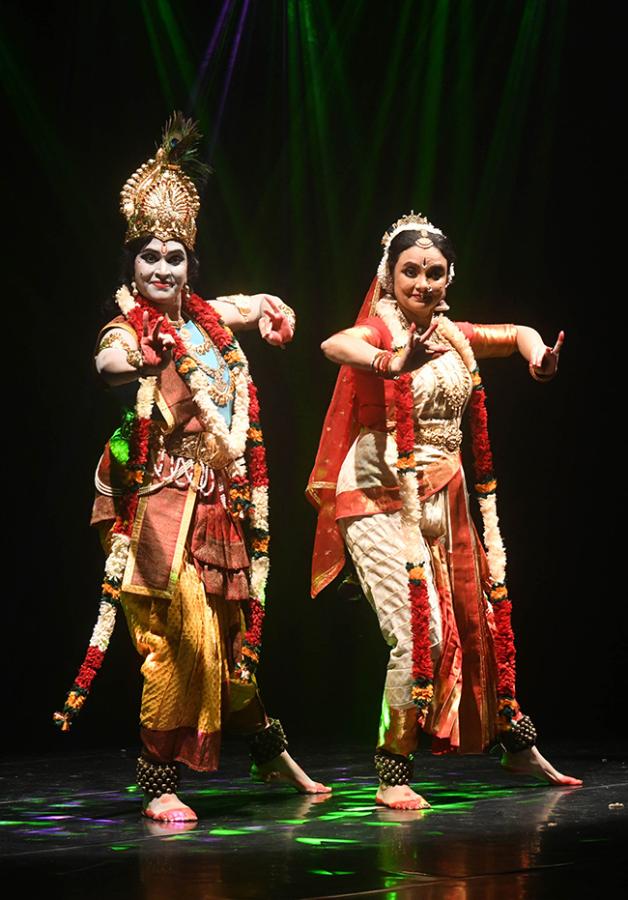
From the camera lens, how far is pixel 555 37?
5.98 metres

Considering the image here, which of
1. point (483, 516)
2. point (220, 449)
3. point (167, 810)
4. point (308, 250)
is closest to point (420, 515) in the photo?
point (483, 516)

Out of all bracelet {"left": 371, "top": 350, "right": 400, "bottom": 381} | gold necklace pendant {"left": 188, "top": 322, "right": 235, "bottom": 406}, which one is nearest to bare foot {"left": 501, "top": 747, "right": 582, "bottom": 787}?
bracelet {"left": 371, "top": 350, "right": 400, "bottom": 381}

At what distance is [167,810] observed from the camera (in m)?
3.89

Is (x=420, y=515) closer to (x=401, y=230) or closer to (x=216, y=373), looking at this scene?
(x=216, y=373)

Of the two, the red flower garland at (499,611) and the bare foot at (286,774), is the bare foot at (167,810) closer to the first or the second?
the bare foot at (286,774)

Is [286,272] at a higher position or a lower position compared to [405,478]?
Answer: higher

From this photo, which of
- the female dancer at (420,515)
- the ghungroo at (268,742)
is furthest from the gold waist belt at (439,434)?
the ghungroo at (268,742)

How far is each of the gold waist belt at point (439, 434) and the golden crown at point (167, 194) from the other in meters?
0.86

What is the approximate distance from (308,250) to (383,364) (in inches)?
86.8

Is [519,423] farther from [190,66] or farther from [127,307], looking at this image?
[127,307]

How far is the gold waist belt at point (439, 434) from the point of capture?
14.1ft

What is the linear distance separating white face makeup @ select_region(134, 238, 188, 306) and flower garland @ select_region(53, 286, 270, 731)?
0.13 feet

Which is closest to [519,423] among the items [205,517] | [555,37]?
[555,37]

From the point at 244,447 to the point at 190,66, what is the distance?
7.58ft
